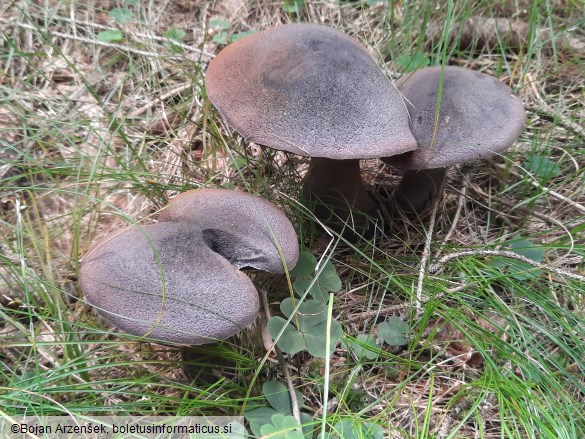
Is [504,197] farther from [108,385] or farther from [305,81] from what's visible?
[108,385]

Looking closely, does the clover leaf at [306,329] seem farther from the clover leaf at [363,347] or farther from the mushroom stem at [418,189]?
the mushroom stem at [418,189]

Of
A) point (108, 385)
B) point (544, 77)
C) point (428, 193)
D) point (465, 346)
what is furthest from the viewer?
point (544, 77)

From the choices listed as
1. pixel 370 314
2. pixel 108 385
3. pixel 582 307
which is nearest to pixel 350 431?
pixel 370 314

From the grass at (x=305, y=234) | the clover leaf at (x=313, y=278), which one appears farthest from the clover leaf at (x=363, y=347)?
the clover leaf at (x=313, y=278)

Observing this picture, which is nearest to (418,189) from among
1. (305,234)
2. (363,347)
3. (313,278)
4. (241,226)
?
Answer: (305,234)

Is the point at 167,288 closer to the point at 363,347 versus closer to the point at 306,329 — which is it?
the point at 306,329

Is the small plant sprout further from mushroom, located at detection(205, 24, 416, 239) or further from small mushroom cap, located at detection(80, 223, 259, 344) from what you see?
mushroom, located at detection(205, 24, 416, 239)

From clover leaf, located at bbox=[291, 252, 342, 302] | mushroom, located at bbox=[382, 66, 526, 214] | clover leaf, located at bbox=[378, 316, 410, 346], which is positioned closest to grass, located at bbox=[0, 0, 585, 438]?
clover leaf, located at bbox=[378, 316, 410, 346]
